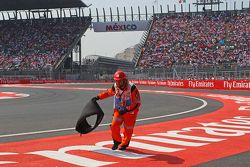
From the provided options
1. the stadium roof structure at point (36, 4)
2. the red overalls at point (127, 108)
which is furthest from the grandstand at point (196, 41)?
the red overalls at point (127, 108)

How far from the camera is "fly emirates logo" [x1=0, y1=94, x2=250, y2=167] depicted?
20.8 feet

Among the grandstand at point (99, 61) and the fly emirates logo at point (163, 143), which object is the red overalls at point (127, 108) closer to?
the fly emirates logo at point (163, 143)

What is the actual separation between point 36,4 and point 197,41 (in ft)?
92.7

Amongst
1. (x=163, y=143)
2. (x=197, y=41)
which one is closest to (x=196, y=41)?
(x=197, y=41)

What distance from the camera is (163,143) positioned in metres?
7.75

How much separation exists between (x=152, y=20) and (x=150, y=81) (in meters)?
22.9

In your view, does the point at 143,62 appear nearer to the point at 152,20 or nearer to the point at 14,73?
the point at 152,20

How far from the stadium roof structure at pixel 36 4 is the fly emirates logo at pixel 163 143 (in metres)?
54.5

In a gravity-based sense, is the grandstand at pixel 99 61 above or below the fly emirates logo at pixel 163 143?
above

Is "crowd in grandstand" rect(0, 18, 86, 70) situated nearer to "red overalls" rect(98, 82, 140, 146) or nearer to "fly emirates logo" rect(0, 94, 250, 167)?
"fly emirates logo" rect(0, 94, 250, 167)

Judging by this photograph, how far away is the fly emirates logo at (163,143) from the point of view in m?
6.34

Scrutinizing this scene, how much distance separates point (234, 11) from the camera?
59.5 meters

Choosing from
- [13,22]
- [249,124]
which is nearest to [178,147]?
[249,124]

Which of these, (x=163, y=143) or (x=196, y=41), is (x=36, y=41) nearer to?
(x=196, y=41)
